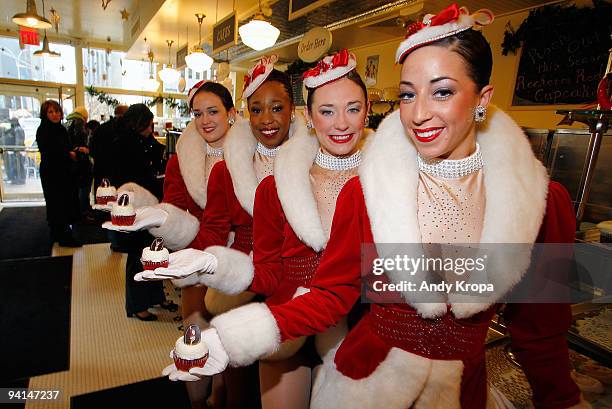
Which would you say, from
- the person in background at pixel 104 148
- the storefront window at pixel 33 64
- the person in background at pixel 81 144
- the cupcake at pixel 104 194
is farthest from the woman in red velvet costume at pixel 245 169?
the storefront window at pixel 33 64

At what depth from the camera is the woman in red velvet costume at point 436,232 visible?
864mm

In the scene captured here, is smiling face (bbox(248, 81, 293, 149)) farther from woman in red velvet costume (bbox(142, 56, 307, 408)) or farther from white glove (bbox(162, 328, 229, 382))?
white glove (bbox(162, 328, 229, 382))

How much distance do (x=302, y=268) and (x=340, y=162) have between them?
0.45m

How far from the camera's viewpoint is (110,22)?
30.0 ft

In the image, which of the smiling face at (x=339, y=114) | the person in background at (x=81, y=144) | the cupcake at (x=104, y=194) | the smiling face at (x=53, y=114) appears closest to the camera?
the smiling face at (x=339, y=114)

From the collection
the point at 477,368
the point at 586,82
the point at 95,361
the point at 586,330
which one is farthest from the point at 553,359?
the point at 586,82

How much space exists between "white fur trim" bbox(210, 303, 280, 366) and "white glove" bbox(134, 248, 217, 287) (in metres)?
0.25

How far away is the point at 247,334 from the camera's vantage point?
0.89 metres

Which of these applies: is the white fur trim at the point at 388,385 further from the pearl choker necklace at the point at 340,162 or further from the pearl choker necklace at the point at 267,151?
the pearl choker necklace at the point at 267,151

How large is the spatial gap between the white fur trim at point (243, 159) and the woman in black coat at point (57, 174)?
12.9 feet

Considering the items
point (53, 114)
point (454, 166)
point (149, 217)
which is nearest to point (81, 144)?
point (53, 114)

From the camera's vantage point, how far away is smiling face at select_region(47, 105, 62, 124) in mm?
4500

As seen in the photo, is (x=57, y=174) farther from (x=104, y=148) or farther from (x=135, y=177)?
(x=135, y=177)

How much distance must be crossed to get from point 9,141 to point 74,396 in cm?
A: 834
